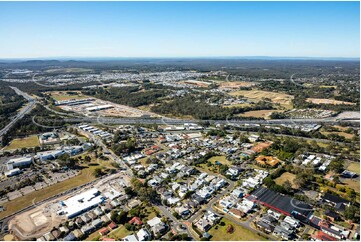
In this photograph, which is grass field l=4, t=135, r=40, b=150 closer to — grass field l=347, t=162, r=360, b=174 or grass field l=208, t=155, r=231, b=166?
grass field l=208, t=155, r=231, b=166

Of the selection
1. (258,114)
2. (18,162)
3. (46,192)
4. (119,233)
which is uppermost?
(18,162)

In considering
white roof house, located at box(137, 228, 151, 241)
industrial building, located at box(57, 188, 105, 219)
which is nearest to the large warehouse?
white roof house, located at box(137, 228, 151, 241)

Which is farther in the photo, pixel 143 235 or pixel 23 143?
pixel 23 143

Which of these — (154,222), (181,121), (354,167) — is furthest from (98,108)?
(354,167)

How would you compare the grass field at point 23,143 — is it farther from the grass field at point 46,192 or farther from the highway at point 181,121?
the grass field at point 46,192

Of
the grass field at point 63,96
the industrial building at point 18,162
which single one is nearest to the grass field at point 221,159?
the industrial building at point 18,162

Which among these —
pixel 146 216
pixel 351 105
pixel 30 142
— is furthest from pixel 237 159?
pixel 351 105

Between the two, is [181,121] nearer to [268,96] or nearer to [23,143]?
[23,143]
